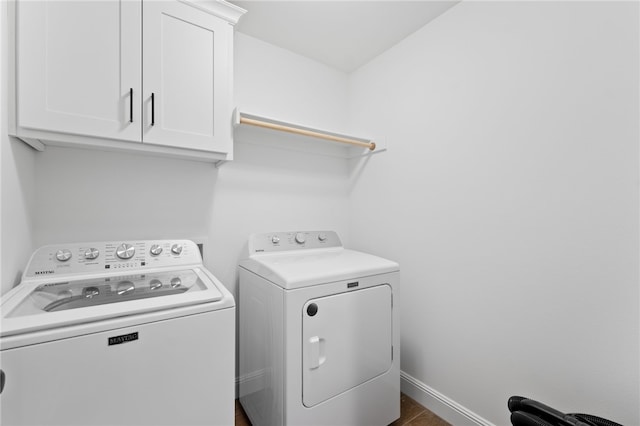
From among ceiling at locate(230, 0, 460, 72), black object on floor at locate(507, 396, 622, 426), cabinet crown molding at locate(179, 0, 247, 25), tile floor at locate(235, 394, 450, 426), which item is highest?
ceiling at locate(230, 0, 460, 72)

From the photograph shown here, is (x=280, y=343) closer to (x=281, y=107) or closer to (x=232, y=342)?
(x=232, y=342)

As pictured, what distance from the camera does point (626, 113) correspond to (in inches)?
42.7

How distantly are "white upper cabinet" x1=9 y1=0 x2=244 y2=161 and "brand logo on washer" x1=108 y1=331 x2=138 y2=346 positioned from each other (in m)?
0.86

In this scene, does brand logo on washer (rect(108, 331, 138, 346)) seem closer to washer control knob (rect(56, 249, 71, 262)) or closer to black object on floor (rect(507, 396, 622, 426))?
washer control knob (rect(56, 249, 71, 262))

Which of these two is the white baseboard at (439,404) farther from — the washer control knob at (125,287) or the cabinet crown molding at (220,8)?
the cabinet crown molding at (220,8)

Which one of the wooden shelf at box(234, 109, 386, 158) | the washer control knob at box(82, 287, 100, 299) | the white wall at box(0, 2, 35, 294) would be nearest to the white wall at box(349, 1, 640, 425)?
the wooden shelf at box(234, 109, 386, 158)

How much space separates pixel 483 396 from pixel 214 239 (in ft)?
6.09

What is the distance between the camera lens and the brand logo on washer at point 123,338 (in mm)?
879

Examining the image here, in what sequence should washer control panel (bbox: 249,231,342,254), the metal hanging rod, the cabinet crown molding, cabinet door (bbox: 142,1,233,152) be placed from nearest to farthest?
1. cabinet door (bbox: 142,1,233,152)
2. the cabinet crown molding
3. the metal hanging rod
4. washer control panel (bbox: 249,231,342,254)

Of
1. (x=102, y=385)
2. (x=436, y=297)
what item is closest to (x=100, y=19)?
(x=102, y=385)

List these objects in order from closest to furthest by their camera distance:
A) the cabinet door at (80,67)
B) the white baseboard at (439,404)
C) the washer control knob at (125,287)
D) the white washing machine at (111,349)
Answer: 1. the white washing machine at (111,349)
2. the cabinet door at (80,67)
3. the washer control knob at (125,287)
4. the white baseboard at (439,404)

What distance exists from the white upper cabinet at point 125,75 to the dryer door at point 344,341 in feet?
3.34

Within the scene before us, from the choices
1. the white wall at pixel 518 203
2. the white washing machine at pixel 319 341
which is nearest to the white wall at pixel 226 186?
the white washing machine at pixel 319 341

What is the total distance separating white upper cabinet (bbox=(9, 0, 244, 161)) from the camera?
1.09m
